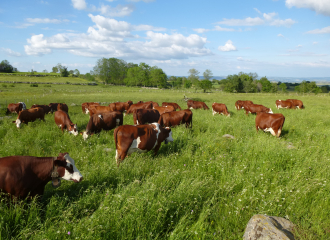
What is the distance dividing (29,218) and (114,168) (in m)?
2.36

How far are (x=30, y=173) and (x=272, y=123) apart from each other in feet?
34.5

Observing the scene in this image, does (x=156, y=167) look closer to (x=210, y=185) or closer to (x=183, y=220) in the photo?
(x=210, y=185)

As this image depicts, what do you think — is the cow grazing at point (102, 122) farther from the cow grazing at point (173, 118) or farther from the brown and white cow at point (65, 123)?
the cow grazing at point (173, 118)

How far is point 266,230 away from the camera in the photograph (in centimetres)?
302

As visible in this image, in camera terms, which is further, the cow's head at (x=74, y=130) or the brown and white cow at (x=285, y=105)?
the brown and white cow at (x=285, y=105)

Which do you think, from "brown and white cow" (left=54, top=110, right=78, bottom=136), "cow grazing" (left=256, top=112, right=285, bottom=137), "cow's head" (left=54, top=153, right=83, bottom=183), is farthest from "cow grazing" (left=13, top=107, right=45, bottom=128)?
"cow grazing" (left=256, top=112, right=285, bottom=137)

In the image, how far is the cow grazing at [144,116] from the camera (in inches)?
486

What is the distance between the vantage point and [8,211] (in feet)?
10.8

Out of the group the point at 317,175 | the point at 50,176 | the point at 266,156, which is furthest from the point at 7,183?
the point at 317,175

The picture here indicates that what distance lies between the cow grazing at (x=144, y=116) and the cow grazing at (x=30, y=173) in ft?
26.6

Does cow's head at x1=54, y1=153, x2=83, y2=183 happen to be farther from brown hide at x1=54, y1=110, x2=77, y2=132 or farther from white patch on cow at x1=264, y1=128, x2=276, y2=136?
white patch on cow at x1=264, y1=128, x2=276, y2=136

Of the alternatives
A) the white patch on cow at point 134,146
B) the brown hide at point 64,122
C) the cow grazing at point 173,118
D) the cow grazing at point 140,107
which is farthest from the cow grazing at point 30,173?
the cow grazing at point 140,107

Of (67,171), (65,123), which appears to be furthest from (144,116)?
(67,171)

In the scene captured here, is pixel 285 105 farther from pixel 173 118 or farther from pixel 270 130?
pixel 173 118
